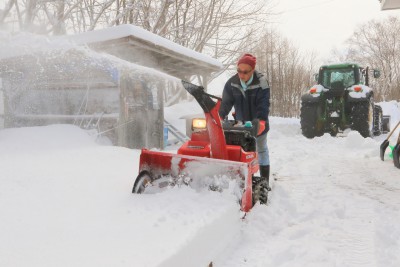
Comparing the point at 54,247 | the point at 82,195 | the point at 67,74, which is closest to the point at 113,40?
the point at 67,74

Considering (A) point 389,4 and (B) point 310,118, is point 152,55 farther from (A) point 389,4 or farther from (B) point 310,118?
(A) point 389,4

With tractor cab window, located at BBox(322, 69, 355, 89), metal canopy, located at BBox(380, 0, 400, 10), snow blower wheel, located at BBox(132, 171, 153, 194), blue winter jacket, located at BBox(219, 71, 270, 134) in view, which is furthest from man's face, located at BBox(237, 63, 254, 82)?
tractor cab window, located at BBox(322, 69, 355, 89)

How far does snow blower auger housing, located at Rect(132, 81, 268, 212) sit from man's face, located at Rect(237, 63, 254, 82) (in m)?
0.68

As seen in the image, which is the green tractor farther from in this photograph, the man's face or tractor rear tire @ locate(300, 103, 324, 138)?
the man's face

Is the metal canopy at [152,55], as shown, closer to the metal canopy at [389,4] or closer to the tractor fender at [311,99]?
the tractor fender at [311,99]

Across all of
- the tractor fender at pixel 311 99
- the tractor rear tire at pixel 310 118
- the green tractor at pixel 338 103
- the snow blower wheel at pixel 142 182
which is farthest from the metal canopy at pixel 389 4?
the snow blower wheel at pixel 142 182

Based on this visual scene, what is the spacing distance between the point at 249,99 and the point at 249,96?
40mm

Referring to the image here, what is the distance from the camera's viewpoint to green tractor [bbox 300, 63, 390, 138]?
9969mm

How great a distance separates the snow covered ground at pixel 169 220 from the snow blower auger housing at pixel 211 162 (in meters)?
0.15

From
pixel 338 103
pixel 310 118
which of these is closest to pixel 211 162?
pixel 310 118

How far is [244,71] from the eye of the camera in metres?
4.17

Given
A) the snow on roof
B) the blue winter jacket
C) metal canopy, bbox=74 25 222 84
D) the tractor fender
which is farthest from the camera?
the tractor fender

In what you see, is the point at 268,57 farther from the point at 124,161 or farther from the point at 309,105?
the point at 124,161

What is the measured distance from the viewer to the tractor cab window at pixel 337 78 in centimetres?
1125
